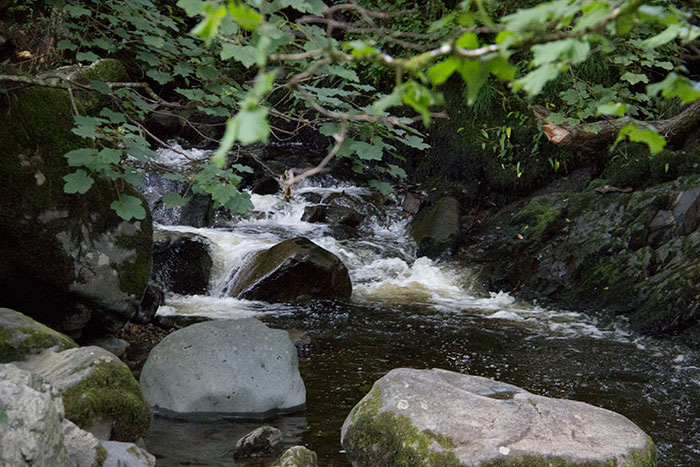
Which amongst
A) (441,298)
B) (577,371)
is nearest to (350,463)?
(577,371)

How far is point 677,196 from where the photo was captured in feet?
24.3

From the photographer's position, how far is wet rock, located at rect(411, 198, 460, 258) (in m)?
9.64

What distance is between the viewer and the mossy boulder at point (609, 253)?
21.6 ft

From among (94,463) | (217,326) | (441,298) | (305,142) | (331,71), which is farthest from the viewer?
(305,142)

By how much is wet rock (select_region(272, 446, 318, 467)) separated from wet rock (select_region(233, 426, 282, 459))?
0.95 feet

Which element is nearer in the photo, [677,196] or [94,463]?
[94,463]

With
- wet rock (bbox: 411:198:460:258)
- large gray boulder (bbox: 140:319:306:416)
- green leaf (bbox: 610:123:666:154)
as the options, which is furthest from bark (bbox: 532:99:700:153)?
green leaf (bbox: 610:123:666:154)

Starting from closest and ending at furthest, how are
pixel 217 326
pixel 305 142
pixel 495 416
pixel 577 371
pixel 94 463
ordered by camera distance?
1. pixel 94 463
2. pixel 495 416
3. pixel 217 326
4. pixel 577 371
5. pixel 305 142

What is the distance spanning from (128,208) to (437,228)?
7.01 meters

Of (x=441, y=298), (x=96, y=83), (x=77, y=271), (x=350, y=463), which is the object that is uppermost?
(x=96, y=83)

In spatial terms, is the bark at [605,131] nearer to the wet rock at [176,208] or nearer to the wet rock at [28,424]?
the wet rock at [176,208]

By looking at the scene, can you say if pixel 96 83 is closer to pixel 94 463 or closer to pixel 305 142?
pixel 94 463

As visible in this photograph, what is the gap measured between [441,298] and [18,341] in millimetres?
5381

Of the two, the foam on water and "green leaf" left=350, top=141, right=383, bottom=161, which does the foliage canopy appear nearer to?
"green leaf" left=350, top=141, right=383, bottom=161
